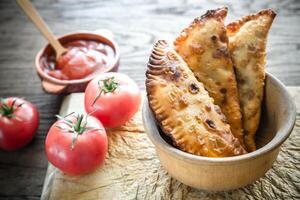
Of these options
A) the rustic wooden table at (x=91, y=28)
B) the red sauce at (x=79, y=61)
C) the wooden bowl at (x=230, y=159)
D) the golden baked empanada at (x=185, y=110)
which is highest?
the golden baked empanada at (x=185, y=110)

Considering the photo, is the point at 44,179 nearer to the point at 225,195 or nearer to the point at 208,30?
the point at 225,195

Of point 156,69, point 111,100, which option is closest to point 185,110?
point 156,69

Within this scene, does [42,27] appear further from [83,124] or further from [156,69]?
[156,69]

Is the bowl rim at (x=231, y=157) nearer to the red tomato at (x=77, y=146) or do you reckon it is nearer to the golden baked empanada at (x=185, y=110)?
the golden baked empanada at (x=185, y=110)

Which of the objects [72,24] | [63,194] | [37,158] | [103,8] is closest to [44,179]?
[37,158]

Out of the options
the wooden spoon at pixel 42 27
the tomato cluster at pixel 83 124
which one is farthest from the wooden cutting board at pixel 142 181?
the wooden spoon at pixel 42 27

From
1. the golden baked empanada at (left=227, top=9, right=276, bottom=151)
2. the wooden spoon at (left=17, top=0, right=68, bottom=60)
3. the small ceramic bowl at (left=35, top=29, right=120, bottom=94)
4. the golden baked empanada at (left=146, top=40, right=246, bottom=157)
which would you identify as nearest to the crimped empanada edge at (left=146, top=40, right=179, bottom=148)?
the golden baked empanada at (left=146, top=40, right=246, bottom=157)
